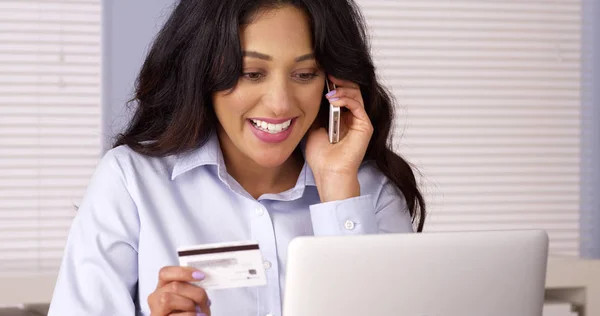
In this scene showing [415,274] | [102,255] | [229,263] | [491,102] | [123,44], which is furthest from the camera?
[491,102]

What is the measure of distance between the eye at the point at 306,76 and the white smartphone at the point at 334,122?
132 millimetres

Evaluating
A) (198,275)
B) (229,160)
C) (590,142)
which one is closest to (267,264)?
(229,160)

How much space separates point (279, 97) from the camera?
6.16ft

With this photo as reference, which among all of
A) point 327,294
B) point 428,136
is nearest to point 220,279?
point 327,294

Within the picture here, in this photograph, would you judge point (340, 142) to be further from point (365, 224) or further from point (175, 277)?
point (175, 277)

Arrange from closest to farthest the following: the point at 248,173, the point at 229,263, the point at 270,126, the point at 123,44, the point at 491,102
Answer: the point at 229,263, the point at 270,126, the point at 248,173, the point at 123,44, the point at 491,102

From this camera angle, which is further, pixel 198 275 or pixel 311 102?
pixel 311 102

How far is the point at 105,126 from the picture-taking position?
3285 millimetres

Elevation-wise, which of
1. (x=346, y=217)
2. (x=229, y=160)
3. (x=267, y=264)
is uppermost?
(x=229, y=160)

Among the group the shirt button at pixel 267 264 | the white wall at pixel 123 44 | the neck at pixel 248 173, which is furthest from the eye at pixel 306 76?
the white wall at pixel 123 44

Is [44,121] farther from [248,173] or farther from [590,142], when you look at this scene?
[590,142]

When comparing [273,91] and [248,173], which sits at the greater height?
[273,91]

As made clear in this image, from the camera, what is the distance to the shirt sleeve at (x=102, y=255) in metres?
1.81

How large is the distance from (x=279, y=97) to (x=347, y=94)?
321 mm
